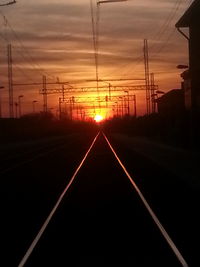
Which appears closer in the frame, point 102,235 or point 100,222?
point 102,235

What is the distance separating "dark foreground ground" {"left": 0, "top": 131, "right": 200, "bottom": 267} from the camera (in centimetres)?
1063

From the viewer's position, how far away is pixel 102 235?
42.0ft

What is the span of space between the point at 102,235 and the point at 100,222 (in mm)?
1891

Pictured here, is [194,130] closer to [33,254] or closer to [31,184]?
[31,184]

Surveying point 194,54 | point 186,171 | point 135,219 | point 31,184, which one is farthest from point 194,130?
point 135,219

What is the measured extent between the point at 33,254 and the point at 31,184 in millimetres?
15621

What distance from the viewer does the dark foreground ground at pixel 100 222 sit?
34.9 ft

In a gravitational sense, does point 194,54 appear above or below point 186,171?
above

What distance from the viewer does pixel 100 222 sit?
14688 mm

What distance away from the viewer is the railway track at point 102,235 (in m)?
10.4

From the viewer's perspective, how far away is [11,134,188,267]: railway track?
10359 millimetres

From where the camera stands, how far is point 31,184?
2647cm

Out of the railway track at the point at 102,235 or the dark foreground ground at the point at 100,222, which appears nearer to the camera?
the railway track at the point at 102,235

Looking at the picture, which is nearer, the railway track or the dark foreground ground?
the railway track
